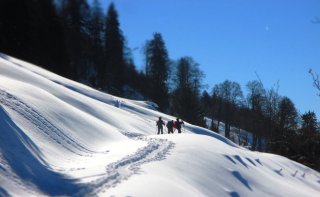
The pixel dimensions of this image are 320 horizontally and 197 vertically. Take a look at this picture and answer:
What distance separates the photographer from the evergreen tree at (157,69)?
63.3 m

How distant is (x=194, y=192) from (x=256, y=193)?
414cm

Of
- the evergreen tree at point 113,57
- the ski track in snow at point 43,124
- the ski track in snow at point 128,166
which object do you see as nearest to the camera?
the ski track in snow at point 128,166

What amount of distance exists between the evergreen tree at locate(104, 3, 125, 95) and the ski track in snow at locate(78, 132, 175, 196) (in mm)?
41415

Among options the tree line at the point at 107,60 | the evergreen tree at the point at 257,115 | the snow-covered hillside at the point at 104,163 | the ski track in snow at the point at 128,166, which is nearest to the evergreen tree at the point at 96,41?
the tree line at the point at 107,60

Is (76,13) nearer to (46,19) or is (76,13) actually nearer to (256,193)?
(46,19)

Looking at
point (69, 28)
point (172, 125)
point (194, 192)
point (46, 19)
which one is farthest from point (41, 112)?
point (69, 28)

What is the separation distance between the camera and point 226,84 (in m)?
79.5

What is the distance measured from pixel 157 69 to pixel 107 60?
835 centimetres

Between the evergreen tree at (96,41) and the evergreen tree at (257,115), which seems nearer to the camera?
the evergreen tree at (257,115)

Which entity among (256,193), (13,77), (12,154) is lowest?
(256,193)

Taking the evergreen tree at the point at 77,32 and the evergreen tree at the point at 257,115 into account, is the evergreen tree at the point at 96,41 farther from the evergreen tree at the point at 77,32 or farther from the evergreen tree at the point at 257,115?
the evergreen tree at the point at 257,115

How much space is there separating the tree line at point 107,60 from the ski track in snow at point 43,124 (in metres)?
18.5

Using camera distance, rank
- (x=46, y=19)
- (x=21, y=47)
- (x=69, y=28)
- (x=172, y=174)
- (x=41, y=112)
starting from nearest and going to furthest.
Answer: (x=172, y=174), (x=41, y=112), (x=21, y=47), (x=46, y=19), (x=69, y=28)

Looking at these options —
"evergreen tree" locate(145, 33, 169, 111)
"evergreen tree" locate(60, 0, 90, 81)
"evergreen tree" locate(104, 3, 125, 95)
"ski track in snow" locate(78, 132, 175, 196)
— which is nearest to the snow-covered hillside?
"ski track in snow" locate(78, 132, 175, 196)
